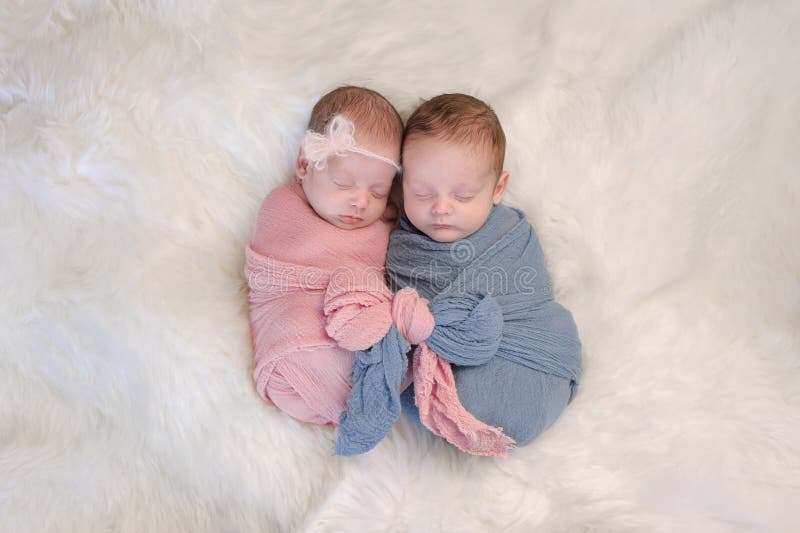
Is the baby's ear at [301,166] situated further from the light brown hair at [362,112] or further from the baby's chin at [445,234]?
the baby's chin at [445,234]

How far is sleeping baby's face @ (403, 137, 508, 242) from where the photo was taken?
1.25 m

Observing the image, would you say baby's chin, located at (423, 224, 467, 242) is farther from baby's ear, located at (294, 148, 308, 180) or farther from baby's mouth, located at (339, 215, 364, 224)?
baby's ear, located at (294, 148, 308, 180)

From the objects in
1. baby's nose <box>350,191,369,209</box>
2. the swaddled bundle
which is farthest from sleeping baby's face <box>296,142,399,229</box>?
the swaddled bundle

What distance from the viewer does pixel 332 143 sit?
48.9 inches

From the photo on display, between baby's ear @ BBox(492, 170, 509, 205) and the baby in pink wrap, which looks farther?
baby's ear @ BBox(492, 170, 509, 205)

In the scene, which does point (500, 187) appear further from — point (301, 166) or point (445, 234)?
point (301, 166)

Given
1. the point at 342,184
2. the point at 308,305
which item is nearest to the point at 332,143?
the point at 342,184

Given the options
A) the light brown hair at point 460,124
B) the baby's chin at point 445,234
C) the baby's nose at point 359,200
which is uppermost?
the light brown hair at point 460,124

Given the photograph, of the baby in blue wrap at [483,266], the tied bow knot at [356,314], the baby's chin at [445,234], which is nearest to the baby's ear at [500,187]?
the baby in blue wrap at [483,266]

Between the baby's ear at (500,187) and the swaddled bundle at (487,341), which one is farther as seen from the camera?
the baby's ear at (500,187)

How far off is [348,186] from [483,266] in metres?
0.30

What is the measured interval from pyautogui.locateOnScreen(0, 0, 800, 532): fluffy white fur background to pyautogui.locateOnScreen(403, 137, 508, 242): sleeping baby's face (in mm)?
129

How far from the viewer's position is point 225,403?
1.26m

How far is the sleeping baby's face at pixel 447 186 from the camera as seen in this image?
1248mm
